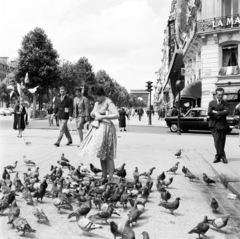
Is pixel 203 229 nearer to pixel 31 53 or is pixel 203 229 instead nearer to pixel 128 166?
pixel 128 166

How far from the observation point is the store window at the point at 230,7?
26.1 meters

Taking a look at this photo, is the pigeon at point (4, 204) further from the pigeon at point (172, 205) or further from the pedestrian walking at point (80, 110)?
the pedestrian walking at point (80, 110)

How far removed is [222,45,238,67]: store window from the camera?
26000 mm

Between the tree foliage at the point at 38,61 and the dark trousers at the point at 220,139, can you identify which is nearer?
the dark trousers at the point at 220,139

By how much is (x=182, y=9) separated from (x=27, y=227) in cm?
3336

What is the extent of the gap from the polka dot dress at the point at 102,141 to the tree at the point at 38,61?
1566 inches

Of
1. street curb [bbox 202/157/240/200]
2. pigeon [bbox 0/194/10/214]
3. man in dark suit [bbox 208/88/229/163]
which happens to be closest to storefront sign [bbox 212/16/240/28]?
man in dark suit [bbox 208/88/229/163]

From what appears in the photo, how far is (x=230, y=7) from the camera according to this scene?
26391mm

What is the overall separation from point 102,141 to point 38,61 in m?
40.9

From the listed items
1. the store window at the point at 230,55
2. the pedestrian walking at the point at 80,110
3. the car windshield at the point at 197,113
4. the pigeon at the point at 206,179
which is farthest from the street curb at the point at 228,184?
the store window at the point at 230,55

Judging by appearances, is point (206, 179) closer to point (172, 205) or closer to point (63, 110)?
point (172, 205)

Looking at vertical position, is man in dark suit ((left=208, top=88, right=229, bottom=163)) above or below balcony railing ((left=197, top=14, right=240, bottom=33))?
below

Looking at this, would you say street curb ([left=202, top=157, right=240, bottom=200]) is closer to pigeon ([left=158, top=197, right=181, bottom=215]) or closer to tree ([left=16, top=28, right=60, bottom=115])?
pigeon ([left=158, top=197, right=181, bottom=215])

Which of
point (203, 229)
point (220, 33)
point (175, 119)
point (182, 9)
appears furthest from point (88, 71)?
point (203, 229)
